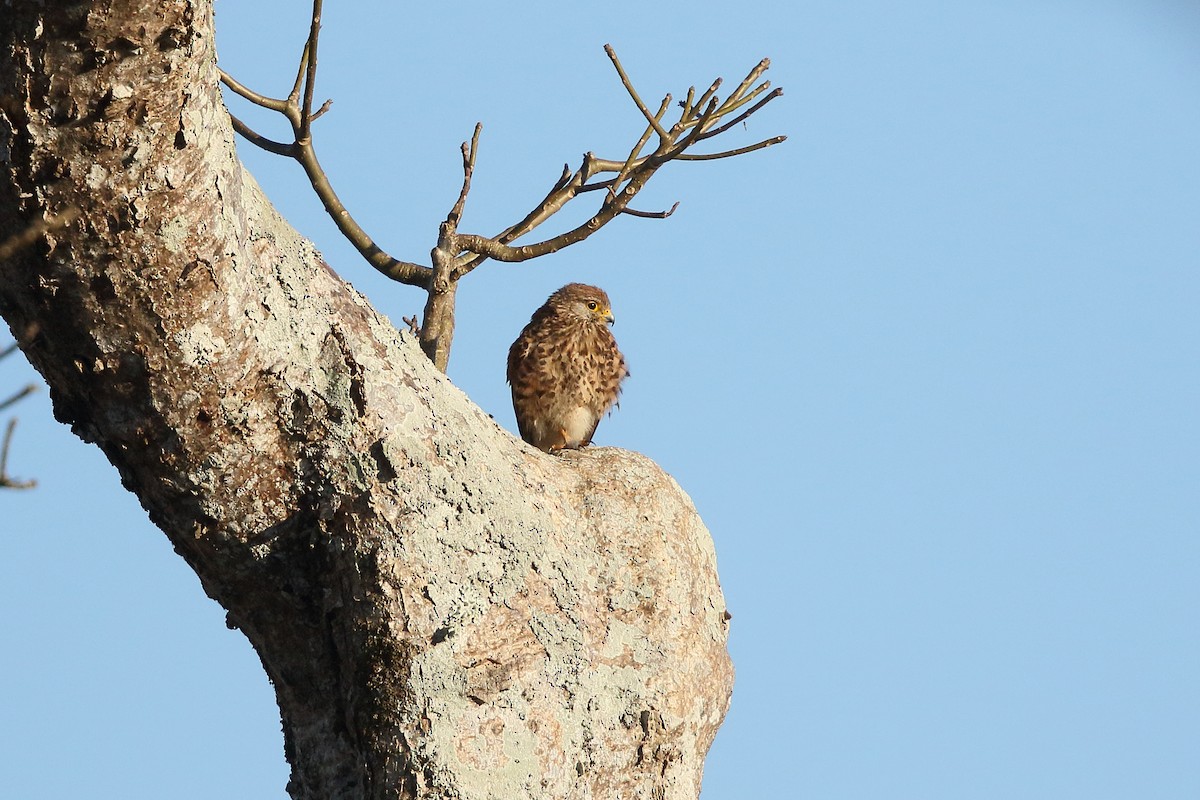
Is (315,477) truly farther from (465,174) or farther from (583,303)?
(583,303)

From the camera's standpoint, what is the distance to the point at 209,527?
2.83 metres

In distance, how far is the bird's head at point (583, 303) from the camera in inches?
250

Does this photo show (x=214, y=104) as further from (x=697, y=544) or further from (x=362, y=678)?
(x=697, y=544)

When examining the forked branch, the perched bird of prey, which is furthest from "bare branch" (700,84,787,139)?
the perched bird of prey

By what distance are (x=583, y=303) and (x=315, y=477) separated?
3.65 m

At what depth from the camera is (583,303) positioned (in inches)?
254

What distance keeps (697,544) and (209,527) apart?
4.89 ft

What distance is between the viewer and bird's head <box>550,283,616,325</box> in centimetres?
636

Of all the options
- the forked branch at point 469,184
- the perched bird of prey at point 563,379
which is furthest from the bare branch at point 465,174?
the perched bird of prey at point 563,379

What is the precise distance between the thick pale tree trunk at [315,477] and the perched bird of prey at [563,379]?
2.33m

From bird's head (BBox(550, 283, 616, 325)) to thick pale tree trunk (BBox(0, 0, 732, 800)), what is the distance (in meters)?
2.82

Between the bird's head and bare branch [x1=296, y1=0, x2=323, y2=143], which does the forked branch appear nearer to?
bare branch [x1=296, y1=0, x2=323, y2=143]

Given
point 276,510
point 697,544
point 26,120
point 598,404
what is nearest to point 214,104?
point 26,120

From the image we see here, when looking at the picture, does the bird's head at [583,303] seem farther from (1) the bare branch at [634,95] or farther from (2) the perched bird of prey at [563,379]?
(1) the bare branch at [634,95]
